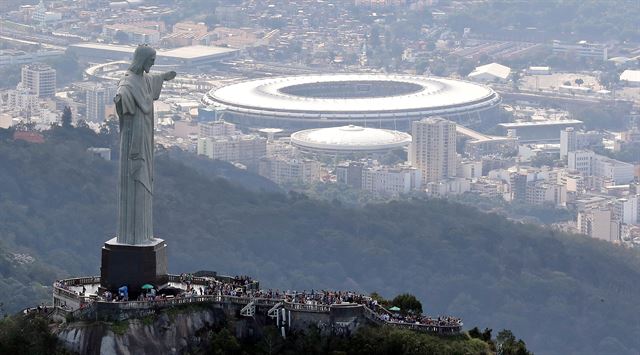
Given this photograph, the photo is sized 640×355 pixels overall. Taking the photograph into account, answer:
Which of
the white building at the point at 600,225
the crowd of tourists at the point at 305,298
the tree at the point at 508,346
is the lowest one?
the white building at the point at 600,225

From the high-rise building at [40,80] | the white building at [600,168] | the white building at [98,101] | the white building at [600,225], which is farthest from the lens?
the high-rise building at [40,80]

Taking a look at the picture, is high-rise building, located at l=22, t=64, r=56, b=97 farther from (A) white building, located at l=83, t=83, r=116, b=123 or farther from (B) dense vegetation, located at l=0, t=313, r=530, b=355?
(B) dense vegetation, located at l=0, t=313, r=530, b=355

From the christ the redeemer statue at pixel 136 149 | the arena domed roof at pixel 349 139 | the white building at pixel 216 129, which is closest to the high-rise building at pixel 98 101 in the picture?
the white building at pixel 216 129

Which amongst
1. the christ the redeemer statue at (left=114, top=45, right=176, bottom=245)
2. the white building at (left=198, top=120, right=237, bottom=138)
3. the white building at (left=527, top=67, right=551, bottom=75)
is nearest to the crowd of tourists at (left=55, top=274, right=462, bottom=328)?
the christ the redeemer statue at (left=114, top=45, right=176, bottom=245)

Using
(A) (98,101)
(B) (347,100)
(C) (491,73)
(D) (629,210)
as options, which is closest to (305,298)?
(D) (629,210)

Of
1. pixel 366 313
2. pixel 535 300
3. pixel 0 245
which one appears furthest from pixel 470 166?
pixel 366 313

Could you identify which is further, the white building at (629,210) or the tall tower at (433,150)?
the tall tower at (433,150)

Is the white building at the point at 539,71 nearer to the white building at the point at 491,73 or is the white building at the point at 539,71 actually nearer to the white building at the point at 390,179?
the white building at the point at 491,73

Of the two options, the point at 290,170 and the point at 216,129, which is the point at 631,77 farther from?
the point at 290,170
